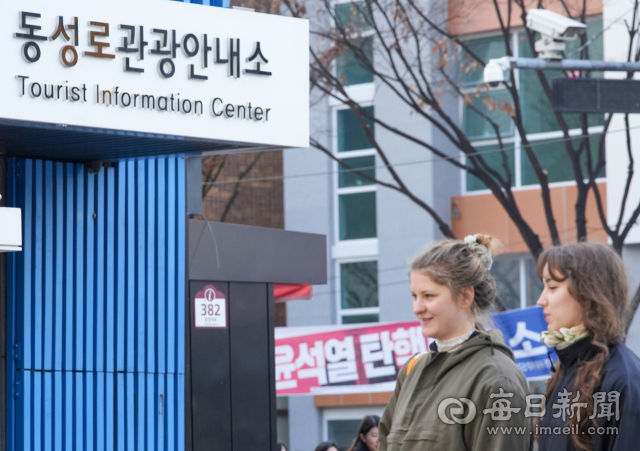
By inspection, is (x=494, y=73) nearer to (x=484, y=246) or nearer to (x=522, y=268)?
(x=484, y=246)

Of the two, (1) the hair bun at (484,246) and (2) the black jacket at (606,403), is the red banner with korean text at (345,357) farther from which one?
(2) the black jacket at (606,403)

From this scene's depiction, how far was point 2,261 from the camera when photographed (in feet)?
22.8

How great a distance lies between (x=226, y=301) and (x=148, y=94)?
2513mm

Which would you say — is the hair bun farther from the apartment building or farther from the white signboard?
the apartment building

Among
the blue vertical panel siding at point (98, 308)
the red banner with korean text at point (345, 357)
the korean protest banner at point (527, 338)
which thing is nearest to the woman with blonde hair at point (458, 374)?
the blue vertical panel siding at point (98, 308)

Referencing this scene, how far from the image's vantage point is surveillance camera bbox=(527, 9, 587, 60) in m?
10.3

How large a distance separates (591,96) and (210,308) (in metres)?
4.00

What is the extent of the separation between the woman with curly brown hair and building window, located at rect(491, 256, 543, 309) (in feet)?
47.1

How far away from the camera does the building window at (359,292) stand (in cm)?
1988

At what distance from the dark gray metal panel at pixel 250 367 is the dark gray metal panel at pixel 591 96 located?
3.20m

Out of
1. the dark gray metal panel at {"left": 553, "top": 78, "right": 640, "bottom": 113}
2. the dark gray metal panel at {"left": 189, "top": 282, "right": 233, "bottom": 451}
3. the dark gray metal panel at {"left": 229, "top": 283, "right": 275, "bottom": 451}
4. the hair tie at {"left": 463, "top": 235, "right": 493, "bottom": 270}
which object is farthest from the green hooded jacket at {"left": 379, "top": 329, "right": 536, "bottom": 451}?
the dark gray metal panel at {"left": 553, "top": 78, "right": 640, "bottom": 113}

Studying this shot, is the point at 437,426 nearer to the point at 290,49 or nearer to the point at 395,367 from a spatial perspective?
the point at 290,49

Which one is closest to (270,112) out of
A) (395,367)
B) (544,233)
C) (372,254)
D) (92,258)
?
(92,258)

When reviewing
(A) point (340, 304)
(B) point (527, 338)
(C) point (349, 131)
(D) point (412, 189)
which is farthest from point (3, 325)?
(C) point (349, 131)
